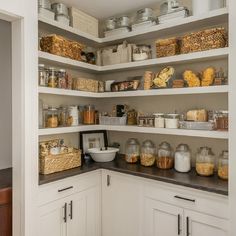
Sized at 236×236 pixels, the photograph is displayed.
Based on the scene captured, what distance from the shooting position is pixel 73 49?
2.27 meters

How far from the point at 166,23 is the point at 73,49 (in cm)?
89

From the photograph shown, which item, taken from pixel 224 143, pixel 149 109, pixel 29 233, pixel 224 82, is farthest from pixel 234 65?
pixel 29 233

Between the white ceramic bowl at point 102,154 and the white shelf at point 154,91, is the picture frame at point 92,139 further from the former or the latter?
the white shelf at point 154,91

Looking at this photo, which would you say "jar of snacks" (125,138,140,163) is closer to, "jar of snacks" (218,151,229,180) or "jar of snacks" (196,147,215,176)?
"jar of snacks" (196,147,215,176)

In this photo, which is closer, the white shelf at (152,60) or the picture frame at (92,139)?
the white shelf at (152,60)

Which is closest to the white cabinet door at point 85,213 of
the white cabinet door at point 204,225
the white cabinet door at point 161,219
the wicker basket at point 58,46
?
the white cabinet door at point 161,219

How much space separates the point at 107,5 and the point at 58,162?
62.9 inches

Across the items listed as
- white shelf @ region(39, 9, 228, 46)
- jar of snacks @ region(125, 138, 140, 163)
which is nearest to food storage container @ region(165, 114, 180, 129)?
jar of snacks @ region(125, 138, 140, 163)

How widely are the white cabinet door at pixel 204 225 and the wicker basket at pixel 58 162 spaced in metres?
1.06

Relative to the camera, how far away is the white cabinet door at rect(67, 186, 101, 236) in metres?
2.08

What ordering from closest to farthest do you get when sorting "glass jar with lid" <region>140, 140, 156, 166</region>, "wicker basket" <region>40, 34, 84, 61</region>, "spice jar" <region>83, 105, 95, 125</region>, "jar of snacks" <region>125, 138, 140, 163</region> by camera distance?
1. "wicker basket" <region>40, 34, 84, 61</region>
2. "glass jar with lid" <region>140, 140, 156, 166</region>
3. "jar of snacks" <region>125, 138, 140, 163</region>
4. "spice jar" <region>83, 105, 95, 125</region>

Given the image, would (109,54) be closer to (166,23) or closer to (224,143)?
(166,23)

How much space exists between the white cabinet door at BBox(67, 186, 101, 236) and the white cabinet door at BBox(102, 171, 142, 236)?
7 centimetres

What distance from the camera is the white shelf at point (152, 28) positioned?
188cm
